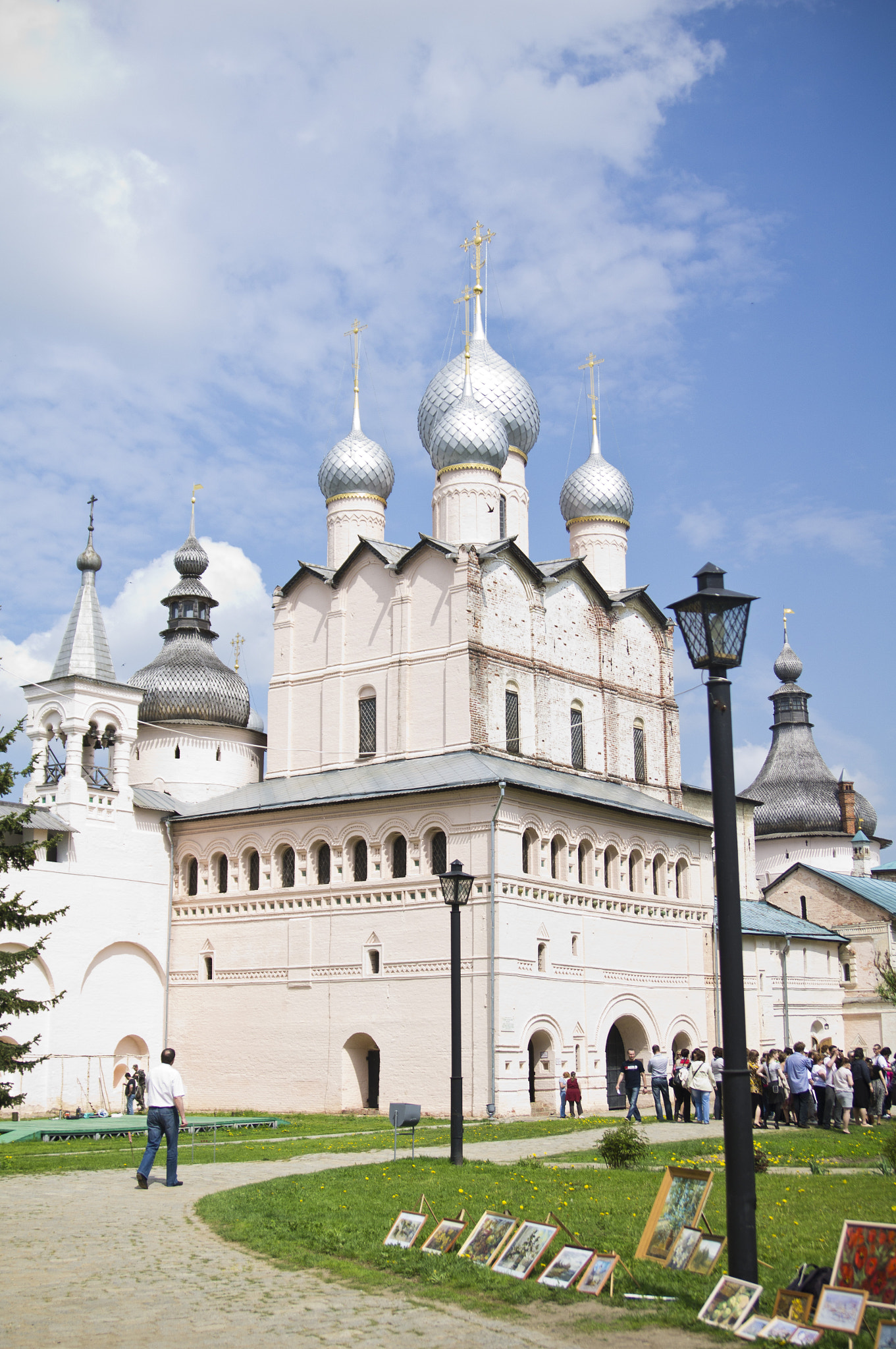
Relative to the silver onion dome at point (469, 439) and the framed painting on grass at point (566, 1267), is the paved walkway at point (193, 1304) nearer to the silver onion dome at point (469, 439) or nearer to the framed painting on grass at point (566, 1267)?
the framed painting on grass at point (566, 1267)

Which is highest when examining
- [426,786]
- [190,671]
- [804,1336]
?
[190,671]

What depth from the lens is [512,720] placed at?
3119 cm

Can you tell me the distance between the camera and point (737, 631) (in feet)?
29.1

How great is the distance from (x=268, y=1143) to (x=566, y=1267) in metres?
11.8

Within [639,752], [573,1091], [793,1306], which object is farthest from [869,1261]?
[639,752]

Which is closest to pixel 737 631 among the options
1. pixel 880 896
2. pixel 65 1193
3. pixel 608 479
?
pixel 65 1193

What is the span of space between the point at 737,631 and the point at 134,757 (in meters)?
29.6

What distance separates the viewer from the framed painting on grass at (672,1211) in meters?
8.59

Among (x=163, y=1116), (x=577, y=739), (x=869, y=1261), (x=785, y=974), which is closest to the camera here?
(x=869, y=1261)

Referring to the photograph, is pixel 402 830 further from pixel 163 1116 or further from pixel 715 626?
pixel 715 626

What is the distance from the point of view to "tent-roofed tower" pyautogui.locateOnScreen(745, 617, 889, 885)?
55969 millimetres

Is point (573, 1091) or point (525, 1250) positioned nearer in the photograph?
point (525, 1250)

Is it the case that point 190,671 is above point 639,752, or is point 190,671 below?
above

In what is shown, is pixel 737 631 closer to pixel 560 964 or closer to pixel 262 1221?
pixel 262 1221
